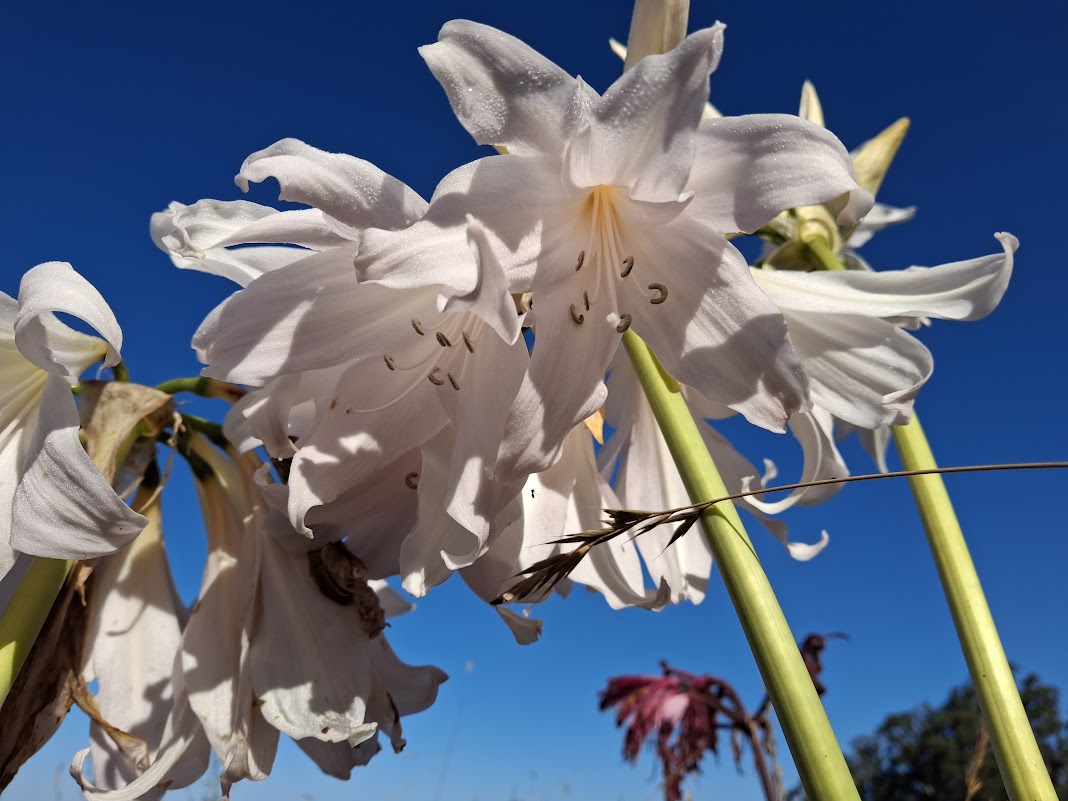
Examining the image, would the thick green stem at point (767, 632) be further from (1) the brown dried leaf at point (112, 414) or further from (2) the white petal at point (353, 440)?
(1) the brown dried leaf at point (112, 414)

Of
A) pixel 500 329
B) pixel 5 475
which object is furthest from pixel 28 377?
pixel 500 329

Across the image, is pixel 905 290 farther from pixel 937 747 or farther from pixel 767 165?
pixel 937 747

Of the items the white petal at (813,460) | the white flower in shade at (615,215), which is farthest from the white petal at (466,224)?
the white petal at (813,460)

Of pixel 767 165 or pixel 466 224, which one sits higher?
pixel 767 165

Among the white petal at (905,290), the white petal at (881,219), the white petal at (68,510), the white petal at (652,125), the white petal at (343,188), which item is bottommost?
the white petal at (68,510)

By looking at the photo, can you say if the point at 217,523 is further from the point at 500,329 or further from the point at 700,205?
the point at 700,205

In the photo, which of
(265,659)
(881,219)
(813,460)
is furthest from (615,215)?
(881,219)
